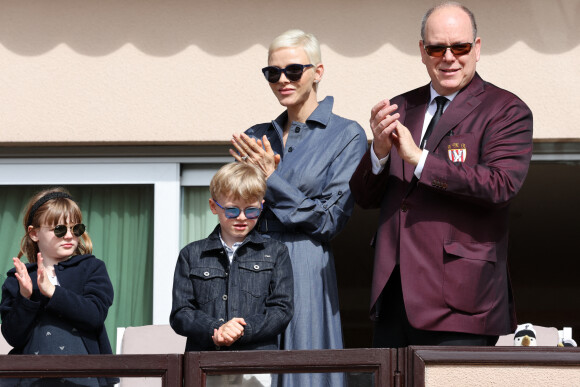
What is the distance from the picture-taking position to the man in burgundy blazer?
3.72m

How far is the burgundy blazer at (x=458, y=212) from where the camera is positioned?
372 cm

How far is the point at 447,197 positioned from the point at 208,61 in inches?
101

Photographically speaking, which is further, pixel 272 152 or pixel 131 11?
pixel 131 11

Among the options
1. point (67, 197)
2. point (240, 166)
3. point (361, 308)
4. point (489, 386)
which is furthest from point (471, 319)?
point (361, 308)

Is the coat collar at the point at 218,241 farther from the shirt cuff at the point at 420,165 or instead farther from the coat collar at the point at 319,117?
the shirt cuff at the point at 420,165

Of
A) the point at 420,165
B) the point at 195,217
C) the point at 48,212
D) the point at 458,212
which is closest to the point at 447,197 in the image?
the point at 458,212

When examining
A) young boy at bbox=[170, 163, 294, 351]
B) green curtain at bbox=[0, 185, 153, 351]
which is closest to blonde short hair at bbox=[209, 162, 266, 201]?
young boy at bbox=[170, 163, 294, 351]

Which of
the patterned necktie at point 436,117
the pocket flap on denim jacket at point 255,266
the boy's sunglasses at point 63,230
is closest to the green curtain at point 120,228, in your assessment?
the boy's sunglasses at point 63,230

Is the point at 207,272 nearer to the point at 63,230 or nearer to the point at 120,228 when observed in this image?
the point at 63,230

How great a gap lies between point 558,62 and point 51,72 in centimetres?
275

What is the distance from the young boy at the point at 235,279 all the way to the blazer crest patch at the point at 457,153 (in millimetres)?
702

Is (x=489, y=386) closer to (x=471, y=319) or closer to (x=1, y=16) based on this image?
(x=471, y=319)

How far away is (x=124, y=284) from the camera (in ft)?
20.0

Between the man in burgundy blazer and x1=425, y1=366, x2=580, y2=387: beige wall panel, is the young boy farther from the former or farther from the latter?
x1=425, y1=366, x2=580, y2=387: beige wall panel
